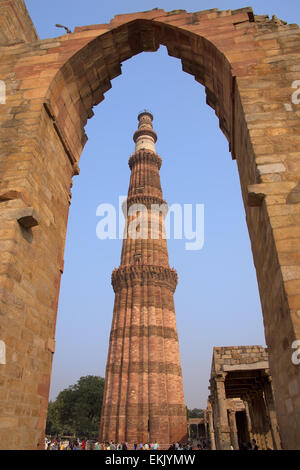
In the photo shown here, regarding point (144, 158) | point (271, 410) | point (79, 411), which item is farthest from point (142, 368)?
point (79, 411)

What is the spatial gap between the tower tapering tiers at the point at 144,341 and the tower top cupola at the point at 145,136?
4.35m

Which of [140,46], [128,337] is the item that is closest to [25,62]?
[140,46]

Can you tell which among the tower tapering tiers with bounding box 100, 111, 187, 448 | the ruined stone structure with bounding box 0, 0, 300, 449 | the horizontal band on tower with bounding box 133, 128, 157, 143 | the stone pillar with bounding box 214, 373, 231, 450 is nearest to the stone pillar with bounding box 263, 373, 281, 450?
the stone pillar with bounding box 214, 373, 231, 450

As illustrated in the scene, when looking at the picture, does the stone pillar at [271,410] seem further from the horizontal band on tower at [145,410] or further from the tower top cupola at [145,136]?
the tower top cupola at [145,136]

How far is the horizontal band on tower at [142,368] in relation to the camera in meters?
18.5

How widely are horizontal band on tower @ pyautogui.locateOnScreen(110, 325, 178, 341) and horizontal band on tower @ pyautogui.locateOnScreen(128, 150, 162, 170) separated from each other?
13.5 metres

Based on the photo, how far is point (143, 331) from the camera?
19.6 metres

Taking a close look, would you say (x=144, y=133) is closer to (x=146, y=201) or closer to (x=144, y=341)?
(x=146, y=201)

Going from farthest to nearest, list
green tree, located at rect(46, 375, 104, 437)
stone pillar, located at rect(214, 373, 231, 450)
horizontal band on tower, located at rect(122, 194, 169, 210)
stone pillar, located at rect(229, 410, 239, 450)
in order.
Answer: green tree, located at rect(46, 375, 104, 437) < horizontal band on tower, located at rect(122, 194, 169, 210) < stone pillar, located at rect(229, 410, 239, 450) < stone pillar, located at rect(214, 373, 231, 450)

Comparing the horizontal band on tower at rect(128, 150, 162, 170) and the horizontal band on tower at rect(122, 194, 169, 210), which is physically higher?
the horizontal band on tower at rect(128, 150, 162, 170)

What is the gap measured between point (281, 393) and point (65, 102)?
5.45 metres

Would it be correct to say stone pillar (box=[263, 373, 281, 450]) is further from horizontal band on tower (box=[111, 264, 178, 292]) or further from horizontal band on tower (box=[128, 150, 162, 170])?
horizontal band on tower (box=[128, 150, 162, 170])

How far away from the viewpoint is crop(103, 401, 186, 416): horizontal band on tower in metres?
17.3

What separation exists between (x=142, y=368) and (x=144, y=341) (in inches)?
57.5
